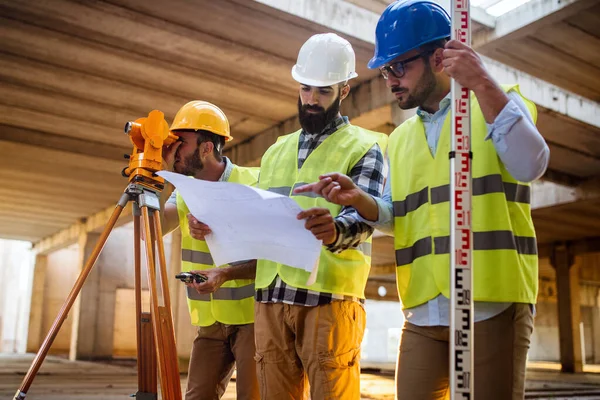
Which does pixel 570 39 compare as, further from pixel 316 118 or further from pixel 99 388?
pixel 99 388

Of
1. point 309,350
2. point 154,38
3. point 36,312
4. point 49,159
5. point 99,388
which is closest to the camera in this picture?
point 309,350

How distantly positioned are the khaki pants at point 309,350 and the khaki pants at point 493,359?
0.39 meters

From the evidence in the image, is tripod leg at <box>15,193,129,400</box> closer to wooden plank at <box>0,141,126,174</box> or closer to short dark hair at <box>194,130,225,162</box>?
short dark hair at <box>194,130,225,162</box>

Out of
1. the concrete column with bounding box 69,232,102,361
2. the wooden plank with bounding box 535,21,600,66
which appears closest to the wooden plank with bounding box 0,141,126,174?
the concrete column with bounding box 69,232,102,361

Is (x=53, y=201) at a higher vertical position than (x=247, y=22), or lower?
lower

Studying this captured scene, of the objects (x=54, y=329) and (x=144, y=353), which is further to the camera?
(x=144, y=353)

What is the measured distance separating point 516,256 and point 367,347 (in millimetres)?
27507

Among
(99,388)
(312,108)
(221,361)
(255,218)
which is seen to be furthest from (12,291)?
(255,218)

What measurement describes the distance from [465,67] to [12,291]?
26362mm

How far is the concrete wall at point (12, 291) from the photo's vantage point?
969 inches

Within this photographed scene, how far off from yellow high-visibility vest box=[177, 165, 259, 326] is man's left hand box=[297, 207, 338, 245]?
107 cm

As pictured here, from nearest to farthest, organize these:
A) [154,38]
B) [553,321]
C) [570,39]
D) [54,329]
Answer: [54,329] < [154,38] < [570,39] < [553,321]

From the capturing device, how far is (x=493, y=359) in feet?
5.56

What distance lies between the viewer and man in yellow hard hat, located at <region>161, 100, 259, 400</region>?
9.50 feet
